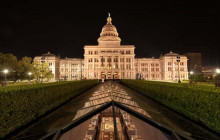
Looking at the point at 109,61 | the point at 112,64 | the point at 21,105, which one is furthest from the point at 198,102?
the point at 109,61

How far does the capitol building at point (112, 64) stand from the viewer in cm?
8219

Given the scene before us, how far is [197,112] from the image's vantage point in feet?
25.5

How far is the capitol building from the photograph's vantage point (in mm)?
82188

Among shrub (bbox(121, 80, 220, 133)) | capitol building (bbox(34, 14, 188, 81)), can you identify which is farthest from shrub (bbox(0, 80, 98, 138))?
capitol building (bbox(34, 14, 188, 81))

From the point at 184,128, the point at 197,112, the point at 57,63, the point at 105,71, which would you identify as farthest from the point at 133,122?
the point at 57,63

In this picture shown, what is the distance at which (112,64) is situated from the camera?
8238cm

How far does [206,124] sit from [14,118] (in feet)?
34.2

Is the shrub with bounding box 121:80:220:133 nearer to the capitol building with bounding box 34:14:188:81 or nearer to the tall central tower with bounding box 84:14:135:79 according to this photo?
the capitol building with bounding box 34:14:188:81

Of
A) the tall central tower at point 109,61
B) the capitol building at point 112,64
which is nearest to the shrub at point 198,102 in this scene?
the capitol building at point 112,64

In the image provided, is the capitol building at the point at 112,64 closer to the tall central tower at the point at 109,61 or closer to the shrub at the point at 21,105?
the tall central tower at the point at 109,61

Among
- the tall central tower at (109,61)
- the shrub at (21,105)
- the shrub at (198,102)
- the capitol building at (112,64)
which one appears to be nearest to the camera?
the shrub at (21,105)

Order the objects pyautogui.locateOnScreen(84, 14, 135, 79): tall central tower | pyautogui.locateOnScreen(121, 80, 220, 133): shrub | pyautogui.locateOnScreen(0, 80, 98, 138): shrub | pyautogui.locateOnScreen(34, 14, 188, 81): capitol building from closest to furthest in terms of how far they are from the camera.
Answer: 1. pyautogui.locateOnScreen(0, 80, 98, 138): shrub
2. pyautogui.locateOnScreen(121, 80, 220, 133): shrub
3. pyautogui.locateOnScreen(84, 14, 135, 79): tall central tower
4. pyautogui.locateOnScreen(34, 14, 188, 81): capitol building

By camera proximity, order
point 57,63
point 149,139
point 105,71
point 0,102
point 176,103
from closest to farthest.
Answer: point 149,139 < point 0,102 < point 176,103 < point 105,71 < point 57,63

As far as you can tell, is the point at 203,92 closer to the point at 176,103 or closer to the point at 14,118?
the point at 176,103
